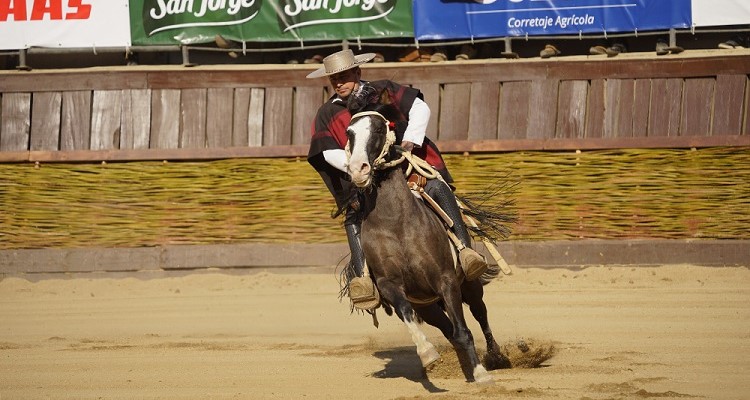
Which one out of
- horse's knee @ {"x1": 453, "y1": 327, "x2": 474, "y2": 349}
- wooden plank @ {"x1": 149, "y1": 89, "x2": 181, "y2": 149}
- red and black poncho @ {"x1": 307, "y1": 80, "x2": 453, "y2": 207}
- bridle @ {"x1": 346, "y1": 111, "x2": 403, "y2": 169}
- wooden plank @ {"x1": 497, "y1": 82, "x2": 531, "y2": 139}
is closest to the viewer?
bridle @ {"x1": 346, "y1": 111, "x2": 403, "y2": 169}

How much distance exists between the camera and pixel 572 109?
13.2 metres

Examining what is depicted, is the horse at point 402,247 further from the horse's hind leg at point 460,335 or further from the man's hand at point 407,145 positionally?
the man's hand at point 407,145

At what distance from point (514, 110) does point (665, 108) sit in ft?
5.94

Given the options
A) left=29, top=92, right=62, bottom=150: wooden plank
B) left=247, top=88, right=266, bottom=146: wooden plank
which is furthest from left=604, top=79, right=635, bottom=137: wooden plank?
left=29, top=92, right=62, bottom=150: wooden plank

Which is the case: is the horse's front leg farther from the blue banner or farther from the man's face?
the blue banner

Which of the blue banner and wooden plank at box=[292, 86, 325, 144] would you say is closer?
the blue banner

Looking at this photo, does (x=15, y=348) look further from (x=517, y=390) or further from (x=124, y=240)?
(x=517, y=390)

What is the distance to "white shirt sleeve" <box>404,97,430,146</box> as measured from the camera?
7918mm

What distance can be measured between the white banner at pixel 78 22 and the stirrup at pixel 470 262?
26.8ft

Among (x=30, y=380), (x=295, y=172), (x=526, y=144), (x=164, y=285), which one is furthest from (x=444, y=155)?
(x=30, y=380)

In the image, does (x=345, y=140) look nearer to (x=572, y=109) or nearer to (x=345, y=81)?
(x=345, y=81)

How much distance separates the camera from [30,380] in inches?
325

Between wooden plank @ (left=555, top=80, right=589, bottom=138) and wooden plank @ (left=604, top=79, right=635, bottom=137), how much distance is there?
266 mm

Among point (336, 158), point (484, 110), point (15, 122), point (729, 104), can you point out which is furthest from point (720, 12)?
point (15, 122)
